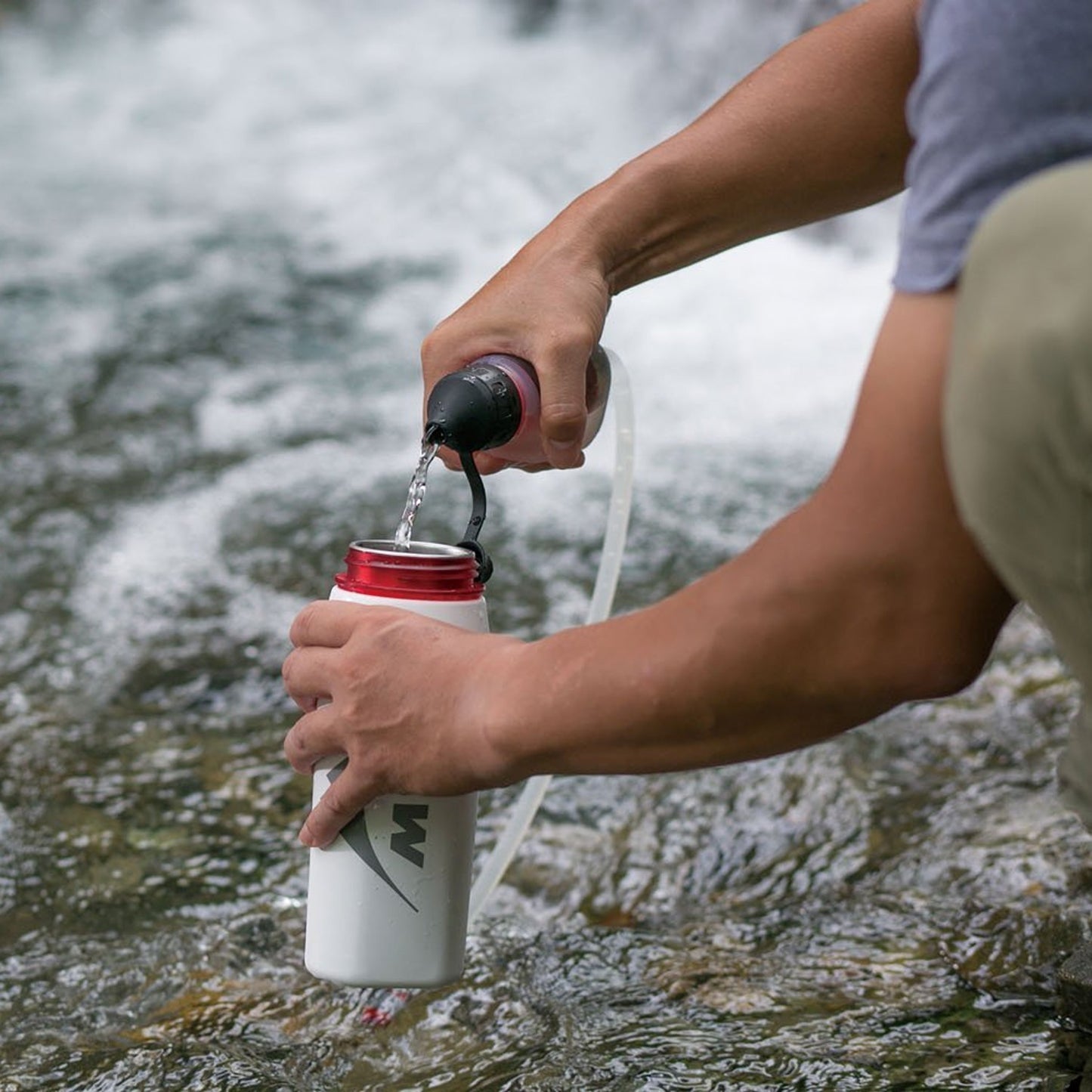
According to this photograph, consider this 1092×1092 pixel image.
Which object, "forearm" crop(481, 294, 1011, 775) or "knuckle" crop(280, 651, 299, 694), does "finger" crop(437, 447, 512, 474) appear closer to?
"knuckle" crop(280, 651, 299, 694)

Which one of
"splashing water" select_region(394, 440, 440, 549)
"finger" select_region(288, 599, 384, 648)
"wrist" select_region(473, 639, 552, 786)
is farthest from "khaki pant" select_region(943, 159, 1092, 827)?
"splashing water" select_region(394, 440, 440, 549)

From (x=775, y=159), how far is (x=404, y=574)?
0.53 metres

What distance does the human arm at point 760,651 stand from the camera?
88 cm

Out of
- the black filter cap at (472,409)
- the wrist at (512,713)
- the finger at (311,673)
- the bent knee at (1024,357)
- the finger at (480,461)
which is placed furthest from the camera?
the finger at (480,461)

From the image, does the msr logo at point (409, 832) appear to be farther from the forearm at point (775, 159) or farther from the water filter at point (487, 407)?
the forearm at point (775, 159)

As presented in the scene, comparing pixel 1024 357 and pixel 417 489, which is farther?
pixel 417 489

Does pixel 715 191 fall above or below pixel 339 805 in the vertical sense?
above

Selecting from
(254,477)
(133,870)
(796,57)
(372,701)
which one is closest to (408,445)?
(254,477)

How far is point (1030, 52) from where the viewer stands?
853 millimetres

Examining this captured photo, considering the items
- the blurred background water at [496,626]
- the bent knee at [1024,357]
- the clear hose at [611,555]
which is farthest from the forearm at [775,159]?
the blurred background water at [496,626]

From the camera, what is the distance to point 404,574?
1181 mm

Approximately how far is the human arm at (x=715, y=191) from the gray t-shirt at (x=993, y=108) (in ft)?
1.52

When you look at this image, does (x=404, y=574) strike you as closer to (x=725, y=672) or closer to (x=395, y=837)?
(x=395, y=837)

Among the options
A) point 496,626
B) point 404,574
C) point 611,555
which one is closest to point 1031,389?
point 404,574
